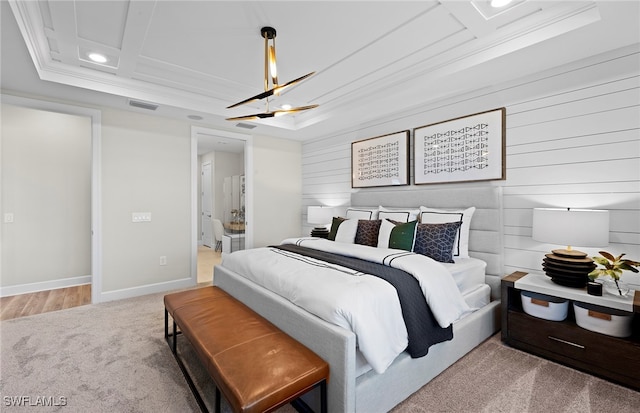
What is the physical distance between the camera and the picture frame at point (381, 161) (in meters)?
3.82

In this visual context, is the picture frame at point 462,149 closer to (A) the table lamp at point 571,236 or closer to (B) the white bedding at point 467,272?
(A) the table lamp at point 571,236

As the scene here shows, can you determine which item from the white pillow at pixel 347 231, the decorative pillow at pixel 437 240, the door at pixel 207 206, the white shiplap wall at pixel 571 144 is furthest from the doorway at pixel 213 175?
the white shiplap wall at pixel 571 144

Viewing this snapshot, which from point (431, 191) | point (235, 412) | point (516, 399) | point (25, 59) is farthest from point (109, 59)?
point (516, 399)

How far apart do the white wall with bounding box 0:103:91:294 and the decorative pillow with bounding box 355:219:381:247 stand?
420 cm

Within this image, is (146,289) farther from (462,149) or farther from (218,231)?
(462,149)

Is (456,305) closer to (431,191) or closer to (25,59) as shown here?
(431,191)

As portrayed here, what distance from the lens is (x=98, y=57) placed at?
109 inches

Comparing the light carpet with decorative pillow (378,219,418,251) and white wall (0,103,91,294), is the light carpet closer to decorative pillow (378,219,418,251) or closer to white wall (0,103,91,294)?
decorative pillow (378,219,418,251)

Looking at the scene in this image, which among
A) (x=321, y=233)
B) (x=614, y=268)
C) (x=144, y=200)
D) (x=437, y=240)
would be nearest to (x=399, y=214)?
(x=437, y=240)

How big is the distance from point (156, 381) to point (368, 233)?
7.62ft

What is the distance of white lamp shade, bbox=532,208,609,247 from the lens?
2.09m

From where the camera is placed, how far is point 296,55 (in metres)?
2.74

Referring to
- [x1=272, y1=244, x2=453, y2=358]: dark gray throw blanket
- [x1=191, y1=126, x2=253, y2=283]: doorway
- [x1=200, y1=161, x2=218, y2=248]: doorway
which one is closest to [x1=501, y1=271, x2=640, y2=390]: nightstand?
[x1=272, y1=244, x2=453, y2=358]: dark gray throw blanket

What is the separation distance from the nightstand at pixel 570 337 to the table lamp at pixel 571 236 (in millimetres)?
108
